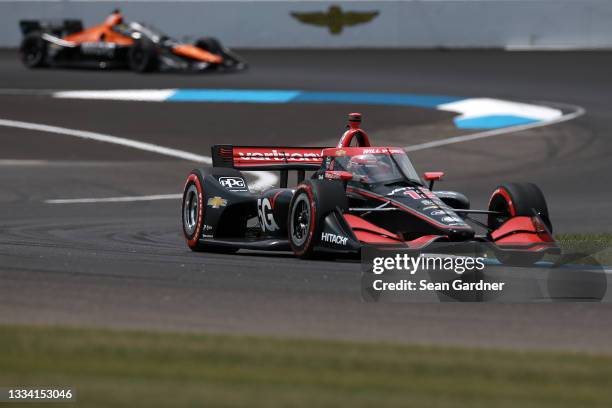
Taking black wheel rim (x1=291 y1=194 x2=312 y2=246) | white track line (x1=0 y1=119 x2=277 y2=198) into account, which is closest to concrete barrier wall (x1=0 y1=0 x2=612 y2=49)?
white track line (x1=0 y1=119 x2=277 y2=198)

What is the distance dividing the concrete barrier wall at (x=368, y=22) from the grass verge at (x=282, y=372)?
26.2 meters

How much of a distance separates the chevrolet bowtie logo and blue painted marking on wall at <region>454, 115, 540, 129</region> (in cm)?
1042

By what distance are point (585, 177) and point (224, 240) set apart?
7811 millimetres

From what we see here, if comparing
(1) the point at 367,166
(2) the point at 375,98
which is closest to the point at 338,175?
(1) the point at 367,166

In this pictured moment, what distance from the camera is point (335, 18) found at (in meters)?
34.4

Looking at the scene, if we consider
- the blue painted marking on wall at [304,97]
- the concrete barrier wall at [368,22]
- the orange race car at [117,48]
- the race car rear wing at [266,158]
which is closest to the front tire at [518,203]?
the race car rear wing at [266,158]

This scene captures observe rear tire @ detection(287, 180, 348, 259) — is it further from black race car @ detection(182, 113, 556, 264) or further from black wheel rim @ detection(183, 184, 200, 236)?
black wheel rim @ detection(183, 184, 200, 236)

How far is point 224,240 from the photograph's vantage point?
12156mm

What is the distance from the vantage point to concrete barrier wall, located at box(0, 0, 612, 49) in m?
32.4

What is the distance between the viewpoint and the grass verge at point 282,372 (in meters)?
6.09

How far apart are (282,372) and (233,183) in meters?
5.87

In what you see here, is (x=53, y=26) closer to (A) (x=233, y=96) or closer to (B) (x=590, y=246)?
(A) (x=233, y=96)

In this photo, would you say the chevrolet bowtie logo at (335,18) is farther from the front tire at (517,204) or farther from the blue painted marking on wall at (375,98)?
the front tire at (517,204)

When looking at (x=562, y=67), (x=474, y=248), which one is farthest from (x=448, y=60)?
(x=474, y=248)
